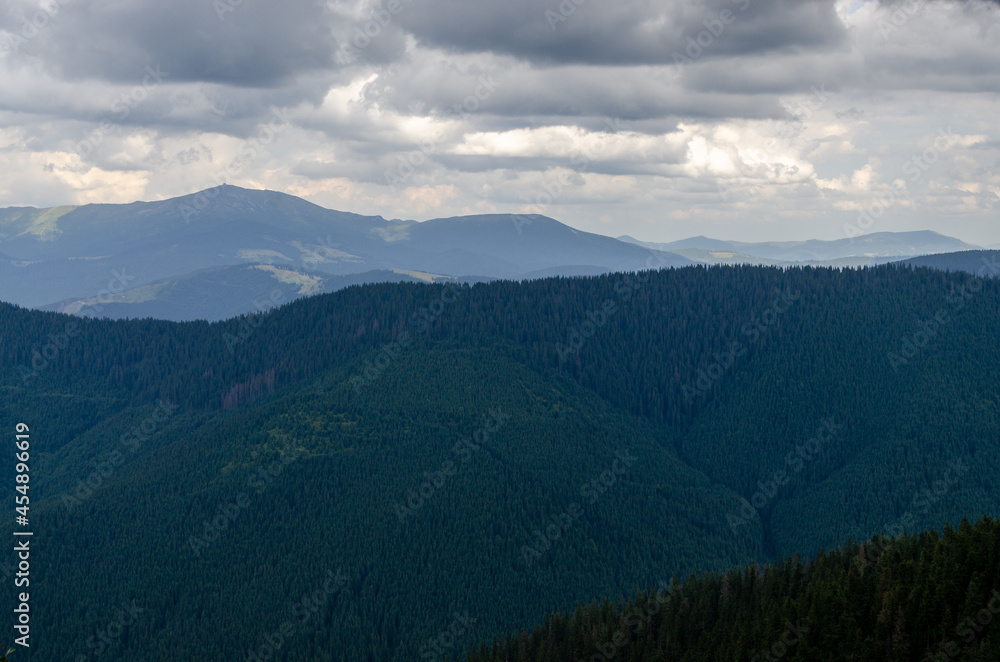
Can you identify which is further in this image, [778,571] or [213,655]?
[213,655]

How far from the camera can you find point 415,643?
199500 millimetres

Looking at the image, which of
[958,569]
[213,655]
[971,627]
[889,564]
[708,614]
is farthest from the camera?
[213,655]

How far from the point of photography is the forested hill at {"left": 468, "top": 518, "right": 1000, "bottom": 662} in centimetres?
10394

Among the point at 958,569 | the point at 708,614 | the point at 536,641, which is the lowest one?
the point at 536,641

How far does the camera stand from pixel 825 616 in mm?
115875

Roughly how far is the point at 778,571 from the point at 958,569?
43.3 m

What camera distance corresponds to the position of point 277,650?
19688 cm

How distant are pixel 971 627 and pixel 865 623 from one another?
17939 mm

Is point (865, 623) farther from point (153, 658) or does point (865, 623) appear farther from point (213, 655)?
point (153, 658)

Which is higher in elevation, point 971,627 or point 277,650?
point 971,627

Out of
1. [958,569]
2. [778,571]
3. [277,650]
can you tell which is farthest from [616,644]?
[277,650]

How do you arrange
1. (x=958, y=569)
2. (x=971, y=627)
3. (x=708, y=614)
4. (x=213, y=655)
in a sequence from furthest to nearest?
(x=213, y=655), (x=708, y=614), (x=958, y=569), (x=971, y=627)

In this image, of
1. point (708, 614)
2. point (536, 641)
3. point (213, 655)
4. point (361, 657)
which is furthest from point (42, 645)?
point (708, 614)

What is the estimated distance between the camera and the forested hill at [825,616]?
341ft
